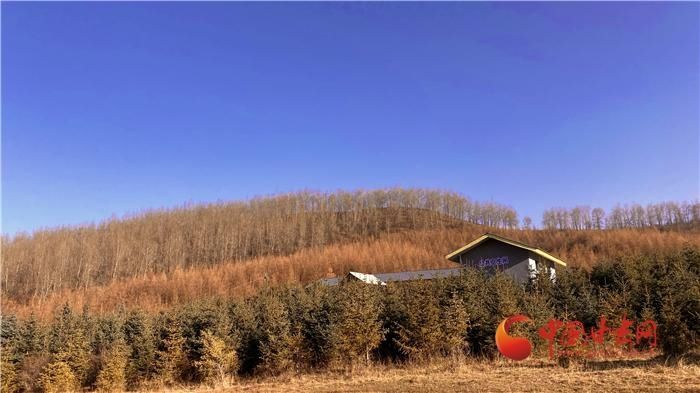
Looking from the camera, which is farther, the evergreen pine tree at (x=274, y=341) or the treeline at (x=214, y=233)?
the treeline at (x=214, y=233)

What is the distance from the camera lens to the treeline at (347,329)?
1254 centimetres

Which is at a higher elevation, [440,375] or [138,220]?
[138,220]

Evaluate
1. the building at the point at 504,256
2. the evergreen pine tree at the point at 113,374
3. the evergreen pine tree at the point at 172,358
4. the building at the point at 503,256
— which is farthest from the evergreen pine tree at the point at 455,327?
the evergreen pine tree at the point at 113,374

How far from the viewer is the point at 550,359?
11867 millimetres

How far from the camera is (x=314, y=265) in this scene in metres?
45.0

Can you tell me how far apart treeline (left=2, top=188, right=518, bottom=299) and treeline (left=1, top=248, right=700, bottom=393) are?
38.1 meters

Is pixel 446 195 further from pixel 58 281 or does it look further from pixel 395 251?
pixel 58 281

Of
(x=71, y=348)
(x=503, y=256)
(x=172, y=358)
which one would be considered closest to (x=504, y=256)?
(x=503, y=256)

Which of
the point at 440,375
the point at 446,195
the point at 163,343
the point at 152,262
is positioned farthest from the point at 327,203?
the point at 440,375

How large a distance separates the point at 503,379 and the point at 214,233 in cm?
5458

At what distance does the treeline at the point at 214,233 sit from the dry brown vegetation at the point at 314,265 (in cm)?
457

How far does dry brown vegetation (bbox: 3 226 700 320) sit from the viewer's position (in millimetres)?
38469

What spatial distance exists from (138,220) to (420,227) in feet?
139

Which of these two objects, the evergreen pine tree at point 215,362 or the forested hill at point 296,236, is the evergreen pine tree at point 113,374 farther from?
the forested hill at point 296,236
